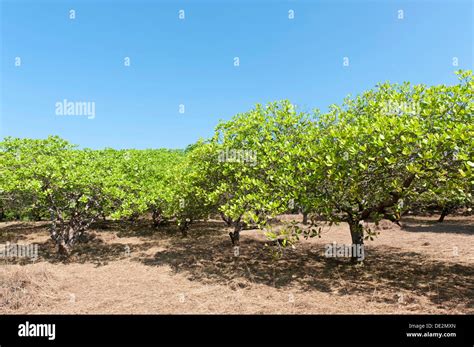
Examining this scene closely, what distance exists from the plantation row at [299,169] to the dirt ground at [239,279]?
1823 mm

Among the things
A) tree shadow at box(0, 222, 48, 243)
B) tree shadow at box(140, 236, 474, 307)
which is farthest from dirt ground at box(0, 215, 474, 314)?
tree shadow at box(0, 222, 48, 243)

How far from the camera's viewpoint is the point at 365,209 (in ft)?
38.3

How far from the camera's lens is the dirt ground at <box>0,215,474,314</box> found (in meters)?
9.17

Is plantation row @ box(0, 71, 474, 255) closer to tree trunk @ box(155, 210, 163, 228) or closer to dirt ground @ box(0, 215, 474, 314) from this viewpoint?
dirt ground @ box(0, 215, 474, 314)

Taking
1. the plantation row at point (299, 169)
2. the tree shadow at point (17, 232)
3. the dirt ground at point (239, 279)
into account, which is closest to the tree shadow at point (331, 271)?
the dirt ground at point (239, 279)

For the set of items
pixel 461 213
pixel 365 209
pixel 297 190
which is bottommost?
pixel 461 213

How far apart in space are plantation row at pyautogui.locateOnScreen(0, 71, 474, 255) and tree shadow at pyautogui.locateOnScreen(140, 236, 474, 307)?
66.8 inches

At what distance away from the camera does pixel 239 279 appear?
11.9m

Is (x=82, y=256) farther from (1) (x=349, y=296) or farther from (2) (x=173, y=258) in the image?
(1) (x=349, y=296)

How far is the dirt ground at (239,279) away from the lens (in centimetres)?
917

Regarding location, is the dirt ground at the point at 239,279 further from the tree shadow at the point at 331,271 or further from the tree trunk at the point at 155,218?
the tree trunk at the point at 155,218
